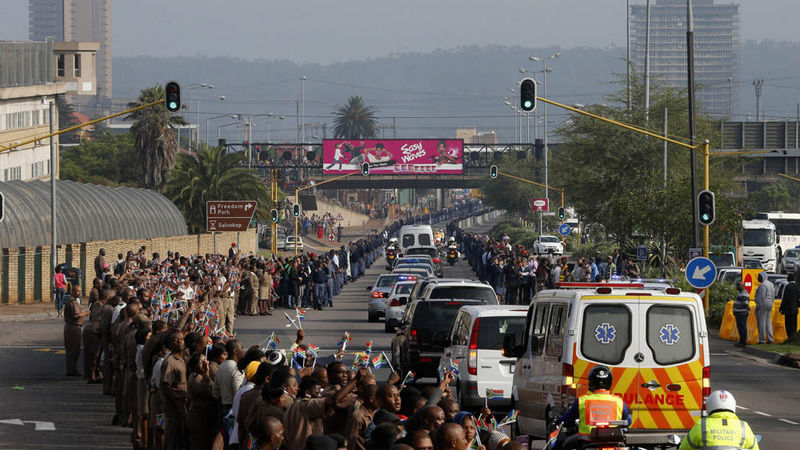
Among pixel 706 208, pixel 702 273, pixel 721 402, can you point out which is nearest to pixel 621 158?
pixel 706 208

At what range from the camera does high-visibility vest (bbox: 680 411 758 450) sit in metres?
9.74

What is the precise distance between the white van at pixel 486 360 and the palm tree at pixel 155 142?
214 feet

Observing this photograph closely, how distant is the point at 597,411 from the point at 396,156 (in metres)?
109

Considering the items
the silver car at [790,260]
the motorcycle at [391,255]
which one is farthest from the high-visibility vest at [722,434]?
the motorcycle at [391,255]

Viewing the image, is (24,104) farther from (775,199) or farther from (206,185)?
(775,199)

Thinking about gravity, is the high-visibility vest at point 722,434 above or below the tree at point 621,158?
below

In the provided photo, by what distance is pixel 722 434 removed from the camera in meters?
9.74

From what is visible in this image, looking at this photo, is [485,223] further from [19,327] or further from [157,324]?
[157,324]

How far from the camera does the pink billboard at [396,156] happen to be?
11925 cm

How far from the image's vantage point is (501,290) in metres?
49.5

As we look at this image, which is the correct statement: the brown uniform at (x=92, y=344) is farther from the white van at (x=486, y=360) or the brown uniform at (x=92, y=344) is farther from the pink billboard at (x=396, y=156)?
the pink billboard at (x=396, y=156)

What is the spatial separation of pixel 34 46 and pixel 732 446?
7422 centimetres

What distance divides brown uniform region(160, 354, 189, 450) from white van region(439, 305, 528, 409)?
5138mm

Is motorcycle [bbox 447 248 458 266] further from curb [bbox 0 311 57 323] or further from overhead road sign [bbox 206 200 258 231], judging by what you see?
curb [bbox 0 311 57 323]
